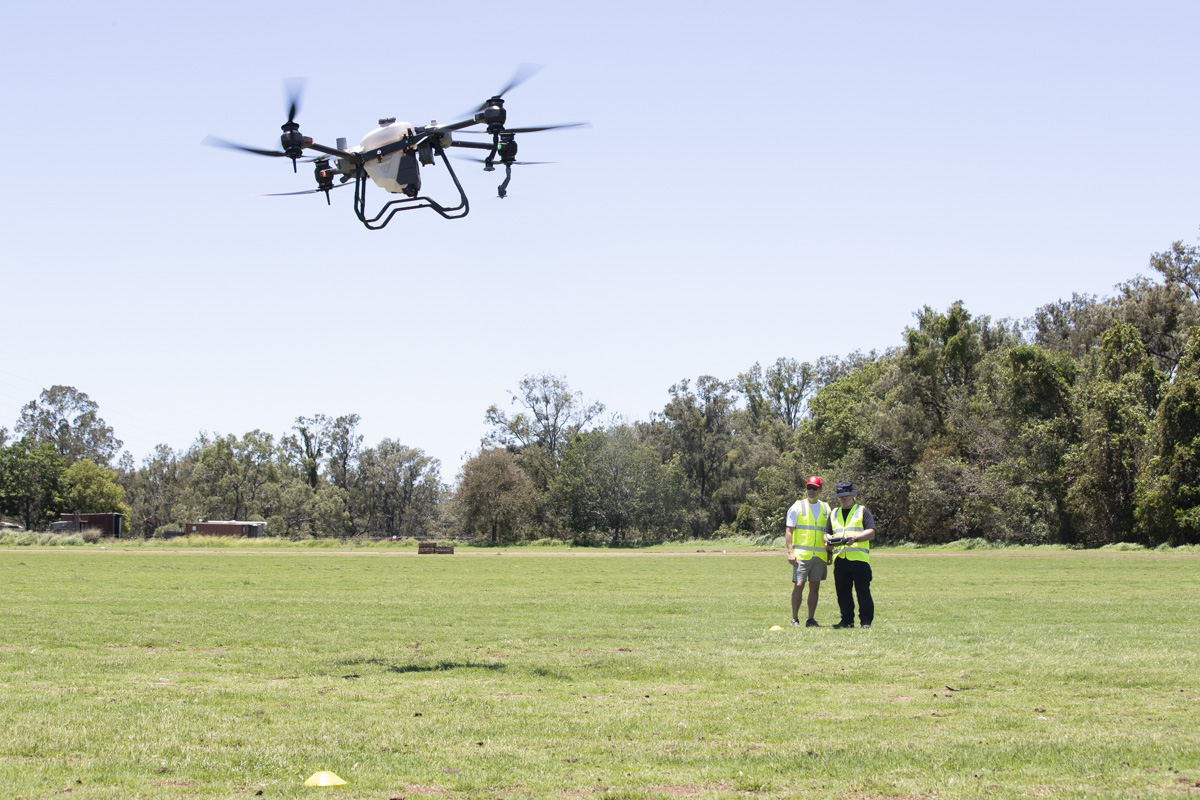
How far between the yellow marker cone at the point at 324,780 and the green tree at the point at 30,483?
117870mm

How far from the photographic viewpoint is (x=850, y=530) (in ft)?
51.1

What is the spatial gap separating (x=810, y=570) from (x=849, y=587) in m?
0.66

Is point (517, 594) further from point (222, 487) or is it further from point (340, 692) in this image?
point (222, 487)

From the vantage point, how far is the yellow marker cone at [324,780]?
6465 mm

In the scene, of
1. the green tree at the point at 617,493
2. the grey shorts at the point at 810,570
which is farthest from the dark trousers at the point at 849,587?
the green tree at the point at 617,493

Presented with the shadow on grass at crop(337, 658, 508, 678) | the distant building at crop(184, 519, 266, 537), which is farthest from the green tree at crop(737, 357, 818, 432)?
the shadow on grass at crop(337, 658, 508, 678)

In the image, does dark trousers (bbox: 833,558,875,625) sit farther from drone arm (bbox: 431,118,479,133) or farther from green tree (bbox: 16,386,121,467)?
green tree (bbox: 16,386,121,467)

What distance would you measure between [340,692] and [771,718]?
14.4ft

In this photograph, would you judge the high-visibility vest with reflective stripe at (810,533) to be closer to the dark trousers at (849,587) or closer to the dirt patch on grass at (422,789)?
the dark trousers at (849,587)

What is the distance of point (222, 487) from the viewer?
131 meters

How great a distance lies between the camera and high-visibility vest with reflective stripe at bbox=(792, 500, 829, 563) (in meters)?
15.8

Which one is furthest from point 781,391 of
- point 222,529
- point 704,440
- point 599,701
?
point 599,701

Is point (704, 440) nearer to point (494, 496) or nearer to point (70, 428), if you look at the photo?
point (494, 496)

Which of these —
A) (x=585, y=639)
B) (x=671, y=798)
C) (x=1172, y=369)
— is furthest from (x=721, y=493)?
(x=671, y=798)
